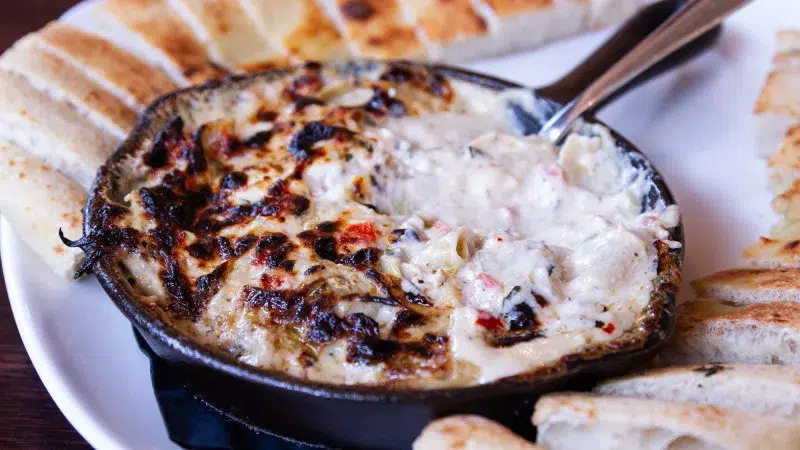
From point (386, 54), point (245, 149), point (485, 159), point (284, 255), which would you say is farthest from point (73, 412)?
point (386, 54)

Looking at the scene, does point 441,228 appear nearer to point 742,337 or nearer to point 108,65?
point 742,337

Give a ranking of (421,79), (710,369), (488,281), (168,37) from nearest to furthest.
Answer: (710,369) < (488,281) < (421,79) < (168,37)

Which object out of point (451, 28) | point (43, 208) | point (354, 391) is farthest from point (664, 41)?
point (43, 208)

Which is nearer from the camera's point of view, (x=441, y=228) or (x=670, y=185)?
(x=441, y=228)

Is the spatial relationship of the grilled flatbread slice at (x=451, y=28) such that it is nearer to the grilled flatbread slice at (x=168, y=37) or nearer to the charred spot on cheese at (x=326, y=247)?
the grilled flatbread slice at (x=168, y=37)

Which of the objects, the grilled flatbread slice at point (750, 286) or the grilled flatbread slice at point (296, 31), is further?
the grilled flatbread slice at point (296, 31)

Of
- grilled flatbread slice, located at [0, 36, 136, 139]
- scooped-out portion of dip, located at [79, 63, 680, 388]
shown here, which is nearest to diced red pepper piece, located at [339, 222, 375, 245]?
scooped-out portion of dip, located at [79, 63, 680, 388]

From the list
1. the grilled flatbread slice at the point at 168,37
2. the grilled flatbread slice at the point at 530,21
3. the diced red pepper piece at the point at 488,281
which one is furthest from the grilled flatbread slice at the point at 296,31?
the diced red pepper piece at the point at 488,281
